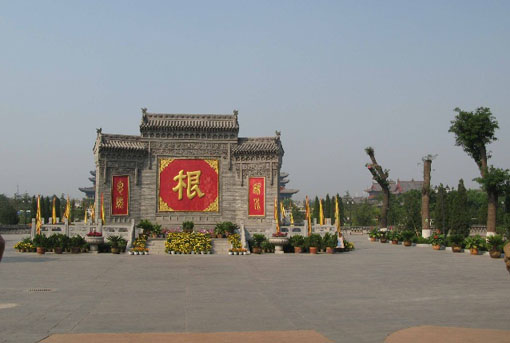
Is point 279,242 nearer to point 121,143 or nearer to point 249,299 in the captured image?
point 121,143

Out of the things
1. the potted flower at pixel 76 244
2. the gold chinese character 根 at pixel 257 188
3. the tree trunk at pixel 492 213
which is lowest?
the potted flower at pixel 76 244

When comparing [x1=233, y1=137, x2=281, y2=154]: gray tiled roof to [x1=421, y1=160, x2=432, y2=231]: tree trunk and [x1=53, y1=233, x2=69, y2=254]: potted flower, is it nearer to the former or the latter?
[x1=421, y1=160, x2=432, y2=231]: tree trunk

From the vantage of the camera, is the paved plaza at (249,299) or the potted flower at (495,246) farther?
the potted flower at (495,246)

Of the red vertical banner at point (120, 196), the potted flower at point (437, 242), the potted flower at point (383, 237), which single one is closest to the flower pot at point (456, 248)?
the potted flower at point (437, 242)

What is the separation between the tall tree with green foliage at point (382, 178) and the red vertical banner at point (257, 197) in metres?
12.3

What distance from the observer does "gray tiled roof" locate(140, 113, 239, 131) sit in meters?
45.8

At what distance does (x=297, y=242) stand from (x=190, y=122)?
1658 cm

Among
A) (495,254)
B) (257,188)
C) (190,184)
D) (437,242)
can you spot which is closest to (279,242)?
(437,242)

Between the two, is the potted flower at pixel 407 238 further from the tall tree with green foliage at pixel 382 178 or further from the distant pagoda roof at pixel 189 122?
the distant pagoda roof at pixel 189 122

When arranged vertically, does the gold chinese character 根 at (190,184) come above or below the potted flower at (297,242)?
above

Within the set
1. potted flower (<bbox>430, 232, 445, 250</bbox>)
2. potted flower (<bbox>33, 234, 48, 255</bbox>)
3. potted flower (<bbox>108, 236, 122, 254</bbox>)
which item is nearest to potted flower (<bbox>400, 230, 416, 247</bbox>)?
potted flower (<bbox>430, 232, 445, 250</bbox>)

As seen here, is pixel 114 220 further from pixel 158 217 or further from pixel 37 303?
pixel 37 303

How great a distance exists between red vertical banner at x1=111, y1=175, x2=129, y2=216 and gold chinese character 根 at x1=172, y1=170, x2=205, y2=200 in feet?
12.4

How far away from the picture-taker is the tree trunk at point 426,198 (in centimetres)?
4556
